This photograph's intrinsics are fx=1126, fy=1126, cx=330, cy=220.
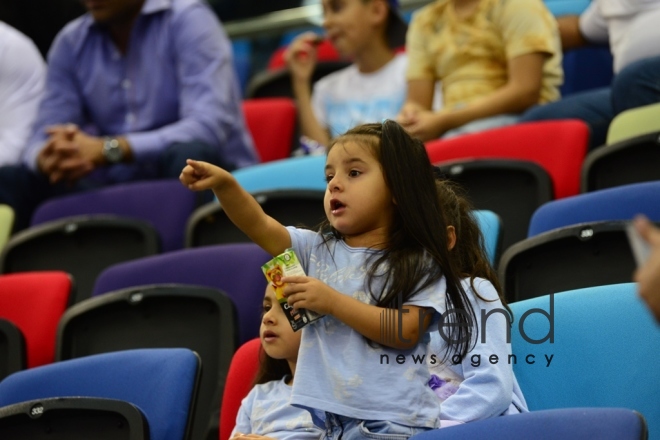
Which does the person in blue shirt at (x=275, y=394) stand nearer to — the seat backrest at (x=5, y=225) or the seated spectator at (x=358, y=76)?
the seat backrest at (x=5, y=225)

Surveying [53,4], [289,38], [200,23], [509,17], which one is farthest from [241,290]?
[53,4]

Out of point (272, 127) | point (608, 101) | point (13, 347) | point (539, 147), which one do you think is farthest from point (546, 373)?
point (272, 127)

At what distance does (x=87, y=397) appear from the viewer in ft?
7.29

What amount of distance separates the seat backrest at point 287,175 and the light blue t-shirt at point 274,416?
1411 mm

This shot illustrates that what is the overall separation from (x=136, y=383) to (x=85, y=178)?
6.88ft

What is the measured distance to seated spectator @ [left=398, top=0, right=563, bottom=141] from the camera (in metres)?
3.72

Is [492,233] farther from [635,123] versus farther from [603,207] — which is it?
[635,123]

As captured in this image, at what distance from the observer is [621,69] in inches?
132

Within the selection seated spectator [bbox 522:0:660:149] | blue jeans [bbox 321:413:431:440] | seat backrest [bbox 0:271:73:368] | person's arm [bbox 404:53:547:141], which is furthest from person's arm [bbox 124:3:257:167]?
blue jeans [bbox 321:413:431:440]

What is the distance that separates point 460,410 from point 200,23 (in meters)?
2.77

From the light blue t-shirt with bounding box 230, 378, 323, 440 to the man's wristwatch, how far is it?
6.62 feet

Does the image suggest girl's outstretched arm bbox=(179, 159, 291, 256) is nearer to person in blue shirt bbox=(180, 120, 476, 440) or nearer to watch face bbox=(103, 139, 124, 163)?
person in blue shirt bbox=(180, 120, 476, 440)

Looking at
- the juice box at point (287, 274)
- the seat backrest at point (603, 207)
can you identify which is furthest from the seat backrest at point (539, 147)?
the juice box at point (287, 274)

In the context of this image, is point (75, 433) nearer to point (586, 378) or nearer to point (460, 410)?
point (460, 410)
